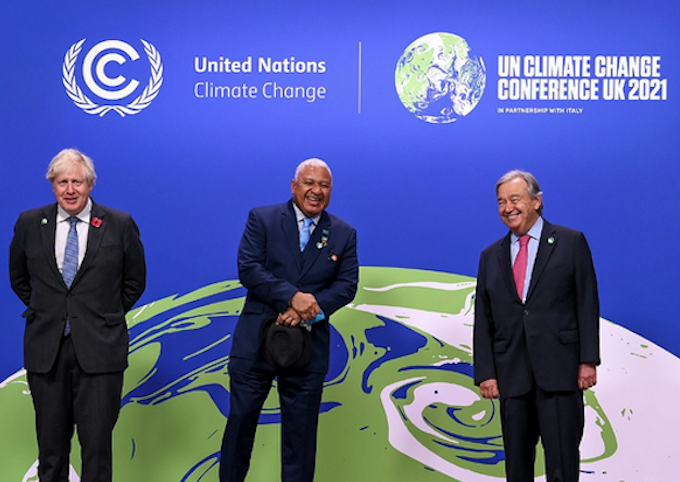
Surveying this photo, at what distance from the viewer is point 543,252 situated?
131 inches

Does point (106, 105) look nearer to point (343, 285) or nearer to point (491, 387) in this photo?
point (343, 285)

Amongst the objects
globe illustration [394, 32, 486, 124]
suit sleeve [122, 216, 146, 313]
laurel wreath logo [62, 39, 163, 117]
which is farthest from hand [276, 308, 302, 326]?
laurel wreath logo [62, 39, 163, 117]

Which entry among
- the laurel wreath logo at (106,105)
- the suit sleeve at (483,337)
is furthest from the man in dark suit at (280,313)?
the laurel wreath logo at (106,105)

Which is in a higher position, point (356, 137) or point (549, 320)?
point (356, 137)

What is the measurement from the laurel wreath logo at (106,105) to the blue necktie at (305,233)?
4.16 ft

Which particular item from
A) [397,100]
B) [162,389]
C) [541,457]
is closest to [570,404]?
[541,457]

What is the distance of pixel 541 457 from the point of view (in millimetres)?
4309

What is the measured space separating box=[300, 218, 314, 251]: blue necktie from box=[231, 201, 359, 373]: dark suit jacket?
0.03m

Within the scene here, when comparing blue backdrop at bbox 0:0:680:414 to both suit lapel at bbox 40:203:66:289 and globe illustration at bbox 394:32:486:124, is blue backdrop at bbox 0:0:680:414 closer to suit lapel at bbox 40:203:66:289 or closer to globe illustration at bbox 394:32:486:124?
globe illustration at bbox 394:32:486:124

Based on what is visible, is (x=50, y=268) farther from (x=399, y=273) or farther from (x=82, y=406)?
(x=399, y=273)

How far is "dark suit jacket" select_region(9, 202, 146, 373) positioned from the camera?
11.0ft

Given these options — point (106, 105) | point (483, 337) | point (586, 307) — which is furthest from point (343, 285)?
point (106, 105)

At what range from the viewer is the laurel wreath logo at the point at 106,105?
4383 millimetres

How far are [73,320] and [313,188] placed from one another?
3.65 feet
